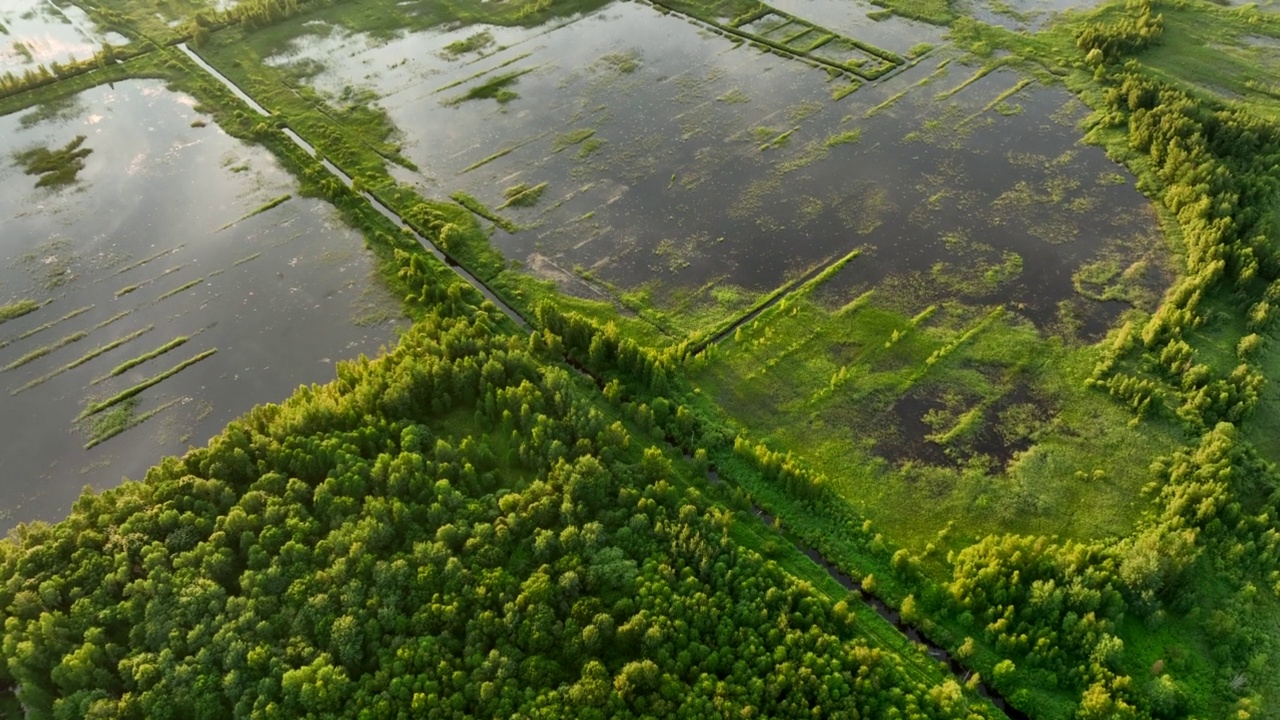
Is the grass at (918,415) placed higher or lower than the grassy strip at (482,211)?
lower

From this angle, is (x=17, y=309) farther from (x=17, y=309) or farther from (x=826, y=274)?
(x=826, y=274)

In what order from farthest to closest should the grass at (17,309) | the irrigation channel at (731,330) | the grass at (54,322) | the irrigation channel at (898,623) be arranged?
the grass at (17,309) → the grass at (54,322) → the irrigation channel at (731,330) → the irrigation channel at (898,623)

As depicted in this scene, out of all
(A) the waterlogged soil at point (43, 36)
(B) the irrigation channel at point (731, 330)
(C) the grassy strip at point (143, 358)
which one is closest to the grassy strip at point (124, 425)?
(C) the grassy strip at point (143, 358)

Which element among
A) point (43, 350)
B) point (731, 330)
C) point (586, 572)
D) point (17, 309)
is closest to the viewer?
point (586, 572)

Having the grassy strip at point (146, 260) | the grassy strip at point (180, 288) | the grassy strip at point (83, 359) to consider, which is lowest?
the grassy strip at point (83, 359)

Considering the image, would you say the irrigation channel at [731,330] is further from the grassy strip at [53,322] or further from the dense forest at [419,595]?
the grassy strip at [53,322]

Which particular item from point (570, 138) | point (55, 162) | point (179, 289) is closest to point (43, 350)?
point (179, 289)

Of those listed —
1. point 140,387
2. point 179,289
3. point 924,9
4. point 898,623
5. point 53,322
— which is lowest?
point 898,623

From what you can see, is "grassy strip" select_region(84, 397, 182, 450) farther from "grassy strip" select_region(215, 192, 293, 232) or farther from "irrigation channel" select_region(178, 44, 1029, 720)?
"irrigation channel" select_region(178, 44, 1029, 720)
